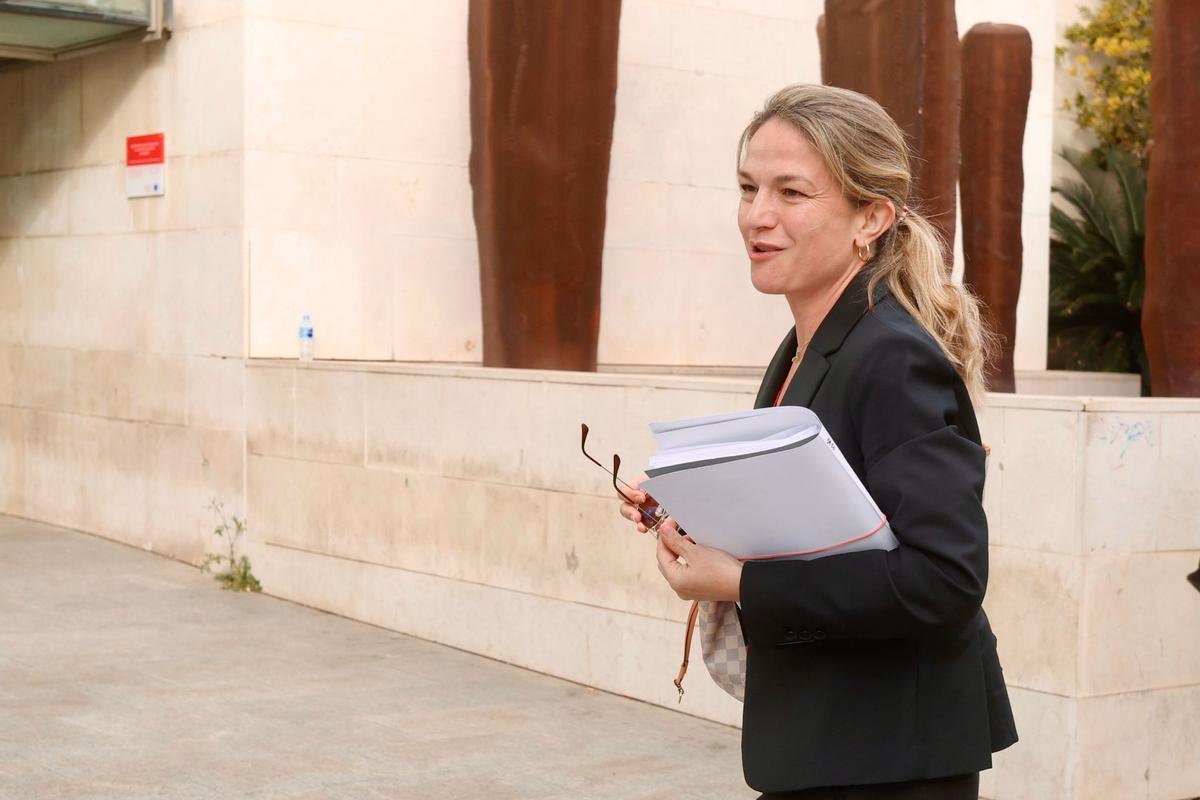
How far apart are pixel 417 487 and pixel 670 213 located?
3979 mm


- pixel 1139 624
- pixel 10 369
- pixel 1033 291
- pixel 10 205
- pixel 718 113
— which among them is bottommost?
pixel 1139 624

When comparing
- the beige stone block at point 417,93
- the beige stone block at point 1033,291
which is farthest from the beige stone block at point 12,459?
the beige stone block at point 1033,291

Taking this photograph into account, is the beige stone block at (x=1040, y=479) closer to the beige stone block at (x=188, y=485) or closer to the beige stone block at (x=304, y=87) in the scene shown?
Answer: the beige stone block at (x=188, y=485)

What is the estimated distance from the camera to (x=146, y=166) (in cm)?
1080

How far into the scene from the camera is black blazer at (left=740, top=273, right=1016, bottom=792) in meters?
2.11

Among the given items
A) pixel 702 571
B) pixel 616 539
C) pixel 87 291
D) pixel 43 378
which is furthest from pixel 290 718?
pixel 43 378

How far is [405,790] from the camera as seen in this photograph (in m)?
5.72

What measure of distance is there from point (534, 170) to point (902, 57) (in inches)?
89.3

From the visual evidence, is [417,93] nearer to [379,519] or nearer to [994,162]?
[379,519]

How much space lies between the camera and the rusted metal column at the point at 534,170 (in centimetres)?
910

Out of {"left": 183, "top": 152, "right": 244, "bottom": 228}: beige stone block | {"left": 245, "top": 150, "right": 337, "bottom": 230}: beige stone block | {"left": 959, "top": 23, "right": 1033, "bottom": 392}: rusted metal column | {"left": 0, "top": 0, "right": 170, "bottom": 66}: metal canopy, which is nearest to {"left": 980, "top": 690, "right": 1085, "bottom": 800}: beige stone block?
{"left": 959, "top": 23, "right": 1033, "bottom": 392}: rusted metal column

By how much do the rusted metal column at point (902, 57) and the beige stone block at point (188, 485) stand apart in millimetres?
4398

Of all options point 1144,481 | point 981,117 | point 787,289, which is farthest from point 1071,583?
point 981,117

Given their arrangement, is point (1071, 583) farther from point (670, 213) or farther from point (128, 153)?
point (128, 153)
